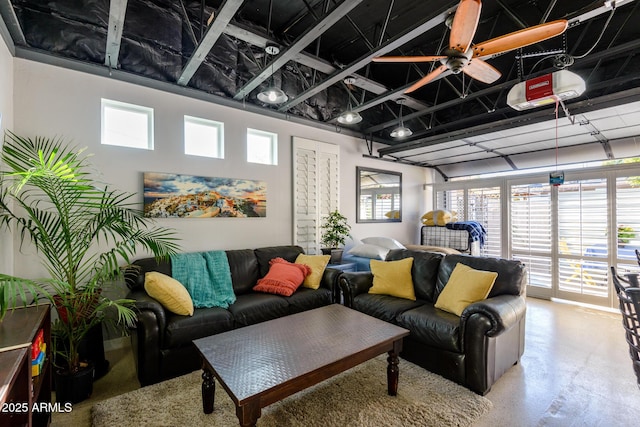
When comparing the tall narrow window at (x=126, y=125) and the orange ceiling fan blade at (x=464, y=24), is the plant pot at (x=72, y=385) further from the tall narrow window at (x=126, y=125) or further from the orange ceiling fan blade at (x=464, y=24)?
the orange ceiling fan blade at (x=464, y=24)

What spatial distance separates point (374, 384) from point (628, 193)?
4.62 m

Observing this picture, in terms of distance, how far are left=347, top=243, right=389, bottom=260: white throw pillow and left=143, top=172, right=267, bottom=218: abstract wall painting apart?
5.30 feet

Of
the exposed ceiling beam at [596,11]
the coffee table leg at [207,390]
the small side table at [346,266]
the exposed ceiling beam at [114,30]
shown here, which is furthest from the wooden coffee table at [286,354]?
the exposed ceiling beam at [596,11]

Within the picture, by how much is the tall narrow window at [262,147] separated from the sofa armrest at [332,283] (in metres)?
1.83

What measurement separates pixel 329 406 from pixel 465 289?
60.4 inches

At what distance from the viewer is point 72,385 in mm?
2127

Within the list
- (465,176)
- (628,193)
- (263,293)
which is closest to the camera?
(263,293)

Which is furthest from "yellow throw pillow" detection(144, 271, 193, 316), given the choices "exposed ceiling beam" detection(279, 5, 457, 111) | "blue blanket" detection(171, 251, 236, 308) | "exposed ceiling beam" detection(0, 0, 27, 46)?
"exposed ceiling beam" detection(279, 5, 457, 111)

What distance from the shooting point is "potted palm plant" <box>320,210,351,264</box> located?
4340mm

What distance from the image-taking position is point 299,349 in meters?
1.96

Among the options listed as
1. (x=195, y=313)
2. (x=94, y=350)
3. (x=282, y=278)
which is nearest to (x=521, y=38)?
(x=282, y=278)

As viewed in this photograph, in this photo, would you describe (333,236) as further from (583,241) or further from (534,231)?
(583,241)

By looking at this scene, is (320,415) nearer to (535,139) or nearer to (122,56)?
(122,56)

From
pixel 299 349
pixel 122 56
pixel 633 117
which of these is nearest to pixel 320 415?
pixel 299 349
